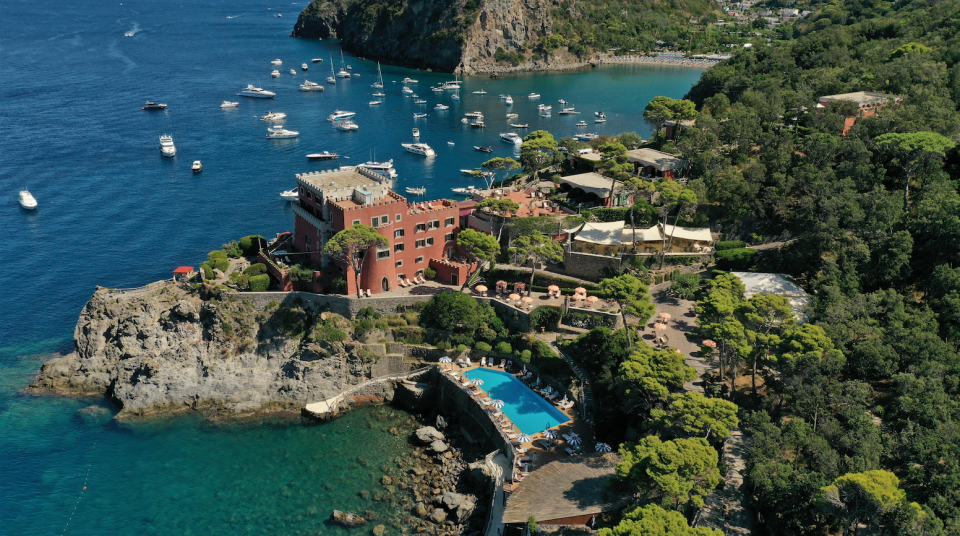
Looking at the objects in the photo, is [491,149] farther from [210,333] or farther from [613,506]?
[613,506]

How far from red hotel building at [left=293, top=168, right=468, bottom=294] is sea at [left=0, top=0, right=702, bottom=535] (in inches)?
577

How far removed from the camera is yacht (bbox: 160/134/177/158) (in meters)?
123

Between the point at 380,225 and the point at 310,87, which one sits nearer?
the point at 380,225

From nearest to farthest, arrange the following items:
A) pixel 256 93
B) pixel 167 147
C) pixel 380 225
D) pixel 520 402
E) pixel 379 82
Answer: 1. pixel 520 402
2. pixel 380 225
3. pixel 167 147
4. pixel 256 93
5. pixel 379 82

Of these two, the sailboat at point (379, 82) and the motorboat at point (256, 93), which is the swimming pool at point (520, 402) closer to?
the motorboat at point (256, 93)

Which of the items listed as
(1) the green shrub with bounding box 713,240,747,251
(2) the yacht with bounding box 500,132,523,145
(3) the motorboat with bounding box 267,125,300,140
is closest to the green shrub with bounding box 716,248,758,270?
(1) the green shrub with bounding box 713,240,747,251

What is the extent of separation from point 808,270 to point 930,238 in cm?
1047

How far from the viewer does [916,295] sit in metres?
63.0

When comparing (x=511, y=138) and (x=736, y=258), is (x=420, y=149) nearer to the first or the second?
(x=511, y=138)

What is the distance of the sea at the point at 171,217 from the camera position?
56531 millimetres

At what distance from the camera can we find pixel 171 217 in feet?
334

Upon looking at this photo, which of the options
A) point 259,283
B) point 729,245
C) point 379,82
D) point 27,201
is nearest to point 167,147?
point 27,201

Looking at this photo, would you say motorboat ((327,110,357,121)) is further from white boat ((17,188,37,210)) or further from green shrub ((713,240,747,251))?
green shrub ((713,240,747,251))

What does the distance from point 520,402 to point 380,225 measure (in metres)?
22.4
